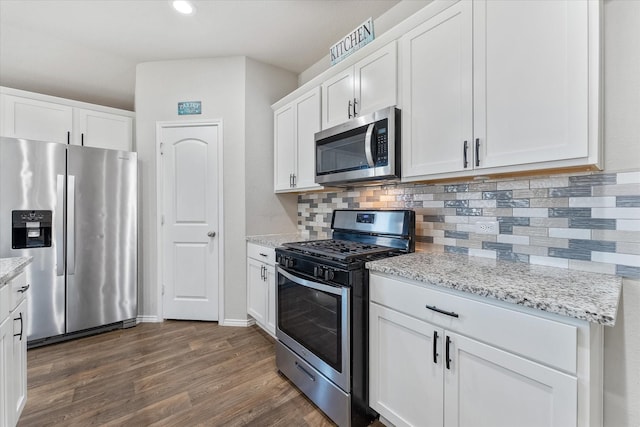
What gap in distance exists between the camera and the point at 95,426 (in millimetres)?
1596

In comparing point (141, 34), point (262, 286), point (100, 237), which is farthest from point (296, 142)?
point (100, 237)

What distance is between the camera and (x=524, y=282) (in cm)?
113

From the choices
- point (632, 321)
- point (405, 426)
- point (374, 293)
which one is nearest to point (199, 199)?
point (374, 293)

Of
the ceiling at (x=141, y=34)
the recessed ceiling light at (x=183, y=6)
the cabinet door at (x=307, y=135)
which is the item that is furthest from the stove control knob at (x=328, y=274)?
the recessed ceiling light at (x=183, y=6)

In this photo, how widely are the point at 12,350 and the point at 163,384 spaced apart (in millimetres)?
899

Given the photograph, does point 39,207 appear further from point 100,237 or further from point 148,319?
point 148,319

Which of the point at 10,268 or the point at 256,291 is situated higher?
the point at 10,268

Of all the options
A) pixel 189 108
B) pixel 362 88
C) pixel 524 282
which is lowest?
pixel 524 282

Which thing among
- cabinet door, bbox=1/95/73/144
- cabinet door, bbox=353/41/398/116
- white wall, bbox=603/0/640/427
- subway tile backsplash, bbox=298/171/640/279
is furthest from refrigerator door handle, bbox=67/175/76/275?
white wall, bbox=603/0/640/427

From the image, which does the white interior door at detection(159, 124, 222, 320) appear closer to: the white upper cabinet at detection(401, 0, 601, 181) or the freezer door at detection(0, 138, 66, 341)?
the freezer door at detection(0, 138, 66, 341)

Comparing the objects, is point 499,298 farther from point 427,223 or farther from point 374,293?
point 427,223

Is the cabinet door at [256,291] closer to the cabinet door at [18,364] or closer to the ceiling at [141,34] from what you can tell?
the cabinet door at [18,364]

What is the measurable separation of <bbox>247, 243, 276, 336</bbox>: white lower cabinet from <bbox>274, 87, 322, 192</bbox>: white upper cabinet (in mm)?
708

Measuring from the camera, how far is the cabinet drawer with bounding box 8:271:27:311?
4.57ft
